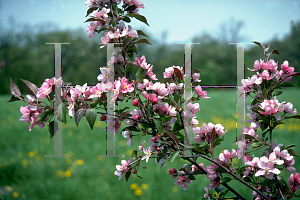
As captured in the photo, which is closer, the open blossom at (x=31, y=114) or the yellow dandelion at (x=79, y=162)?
the open blossom at (x=31, y=114)

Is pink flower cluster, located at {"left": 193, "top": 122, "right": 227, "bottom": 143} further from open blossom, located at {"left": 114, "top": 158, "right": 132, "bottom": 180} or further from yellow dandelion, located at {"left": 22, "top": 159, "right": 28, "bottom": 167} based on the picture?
yellow dandelion, located at {"left": 22, "top": 159, "right": 28, "bottom": 167}

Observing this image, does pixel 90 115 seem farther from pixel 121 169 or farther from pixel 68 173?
pixel 68 173

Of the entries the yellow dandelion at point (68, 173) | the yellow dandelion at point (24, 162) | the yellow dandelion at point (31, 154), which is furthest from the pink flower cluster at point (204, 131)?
the yellow dandelion at point (31, 154)

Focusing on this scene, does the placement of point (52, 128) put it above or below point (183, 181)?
above

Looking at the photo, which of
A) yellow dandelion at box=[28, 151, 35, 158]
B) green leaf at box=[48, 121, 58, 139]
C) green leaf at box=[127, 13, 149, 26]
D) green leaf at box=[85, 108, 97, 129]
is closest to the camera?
green leaf at box=[85, 108, 97, 129]

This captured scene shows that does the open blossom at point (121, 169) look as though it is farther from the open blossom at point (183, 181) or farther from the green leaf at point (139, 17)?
the green leaf at point (139, 17)

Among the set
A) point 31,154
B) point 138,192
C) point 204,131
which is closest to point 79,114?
point 204,131

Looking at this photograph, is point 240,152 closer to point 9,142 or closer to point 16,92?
point 16,92

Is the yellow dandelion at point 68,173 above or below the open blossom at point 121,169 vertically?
below

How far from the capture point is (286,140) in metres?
3.02

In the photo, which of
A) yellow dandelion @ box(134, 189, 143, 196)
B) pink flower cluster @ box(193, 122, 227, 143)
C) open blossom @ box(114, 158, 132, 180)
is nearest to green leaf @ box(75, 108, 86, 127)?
open blossom @ box(114, 158, 132, 180)

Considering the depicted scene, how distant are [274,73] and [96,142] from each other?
2.12 m

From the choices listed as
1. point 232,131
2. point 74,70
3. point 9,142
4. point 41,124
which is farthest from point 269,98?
point 74,70

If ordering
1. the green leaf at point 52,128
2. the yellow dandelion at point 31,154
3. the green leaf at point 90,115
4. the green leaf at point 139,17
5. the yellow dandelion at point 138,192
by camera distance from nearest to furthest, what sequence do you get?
the green leaf at point 90,115, the green leaf at point 52,128, the green leaf at point 139,17, the yellow dandelion at point 138,192, the yellow dandelion at point 31,154
